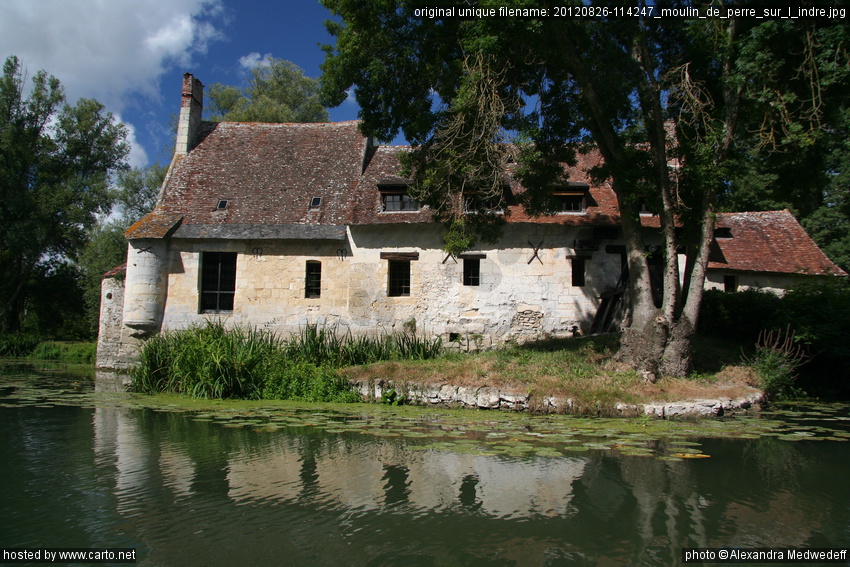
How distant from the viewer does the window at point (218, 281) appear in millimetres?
17750

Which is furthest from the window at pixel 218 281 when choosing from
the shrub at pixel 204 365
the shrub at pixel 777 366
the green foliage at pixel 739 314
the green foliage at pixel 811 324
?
the shrub at pixel 777 366

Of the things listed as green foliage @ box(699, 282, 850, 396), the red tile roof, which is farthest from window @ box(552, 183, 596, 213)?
green foliage @ box(699, 282, 850, 396)

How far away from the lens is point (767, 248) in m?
20.3

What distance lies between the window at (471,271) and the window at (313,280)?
182 inches

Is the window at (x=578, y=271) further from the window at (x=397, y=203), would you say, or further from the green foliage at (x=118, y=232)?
the green foliage at (x=118, y=232)

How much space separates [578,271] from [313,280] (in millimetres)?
8339

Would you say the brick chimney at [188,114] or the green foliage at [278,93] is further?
the green foliage at [278,93]

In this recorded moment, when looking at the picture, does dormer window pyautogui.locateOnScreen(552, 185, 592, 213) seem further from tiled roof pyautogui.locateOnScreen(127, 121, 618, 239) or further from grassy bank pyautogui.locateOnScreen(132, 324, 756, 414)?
grassy bank pyautogui.locateOnScreen(132, 324, 756, 414)

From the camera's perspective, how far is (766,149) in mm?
10883

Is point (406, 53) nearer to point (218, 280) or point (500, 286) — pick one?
point (500, 286)

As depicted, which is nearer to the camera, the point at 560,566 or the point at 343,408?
the point at 560,566

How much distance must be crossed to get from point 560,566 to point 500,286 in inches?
539

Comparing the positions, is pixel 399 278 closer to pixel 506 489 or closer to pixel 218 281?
pixel 218 281

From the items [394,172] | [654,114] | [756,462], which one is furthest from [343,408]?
[394,172]
